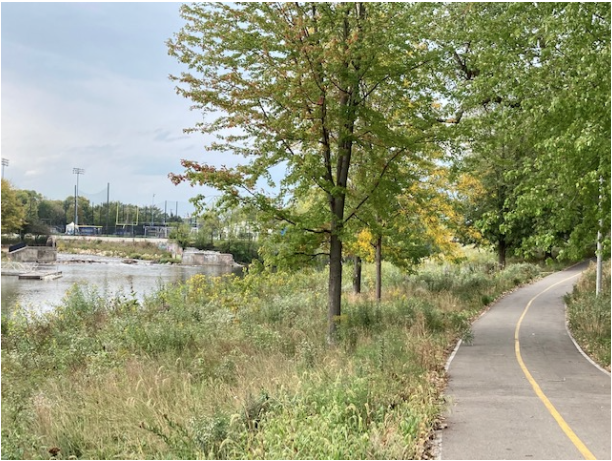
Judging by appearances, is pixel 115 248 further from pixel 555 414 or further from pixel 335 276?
pixel 555 414

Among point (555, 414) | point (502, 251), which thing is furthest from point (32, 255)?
point (555, 414)

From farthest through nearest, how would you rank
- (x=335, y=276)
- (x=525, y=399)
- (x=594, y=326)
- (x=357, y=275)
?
(x=357, y=275), (x=594, y=326), (x=335, y=276), (x=525, y=399)

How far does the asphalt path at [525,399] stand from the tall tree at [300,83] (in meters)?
4.18

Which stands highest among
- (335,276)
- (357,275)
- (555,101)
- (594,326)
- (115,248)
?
(555,101)

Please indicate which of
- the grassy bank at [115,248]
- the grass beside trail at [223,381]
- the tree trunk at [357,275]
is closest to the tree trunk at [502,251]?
the tree trunk at [357,275]

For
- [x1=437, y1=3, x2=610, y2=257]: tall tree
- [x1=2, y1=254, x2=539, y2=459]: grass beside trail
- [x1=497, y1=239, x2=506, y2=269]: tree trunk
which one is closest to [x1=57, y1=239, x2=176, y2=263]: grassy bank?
[x1=497, y1=239, x2=506, y2=269]: tree trunk

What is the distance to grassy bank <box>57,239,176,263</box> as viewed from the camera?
218ft

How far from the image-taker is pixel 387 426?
619 cm

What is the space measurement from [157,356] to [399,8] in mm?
10041

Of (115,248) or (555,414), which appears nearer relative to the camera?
(555,414)

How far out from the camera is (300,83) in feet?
37.4

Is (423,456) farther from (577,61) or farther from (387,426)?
(577,61)

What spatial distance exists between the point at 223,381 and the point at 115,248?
2756 inches

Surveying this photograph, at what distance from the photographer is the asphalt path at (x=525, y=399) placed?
20.0ft
